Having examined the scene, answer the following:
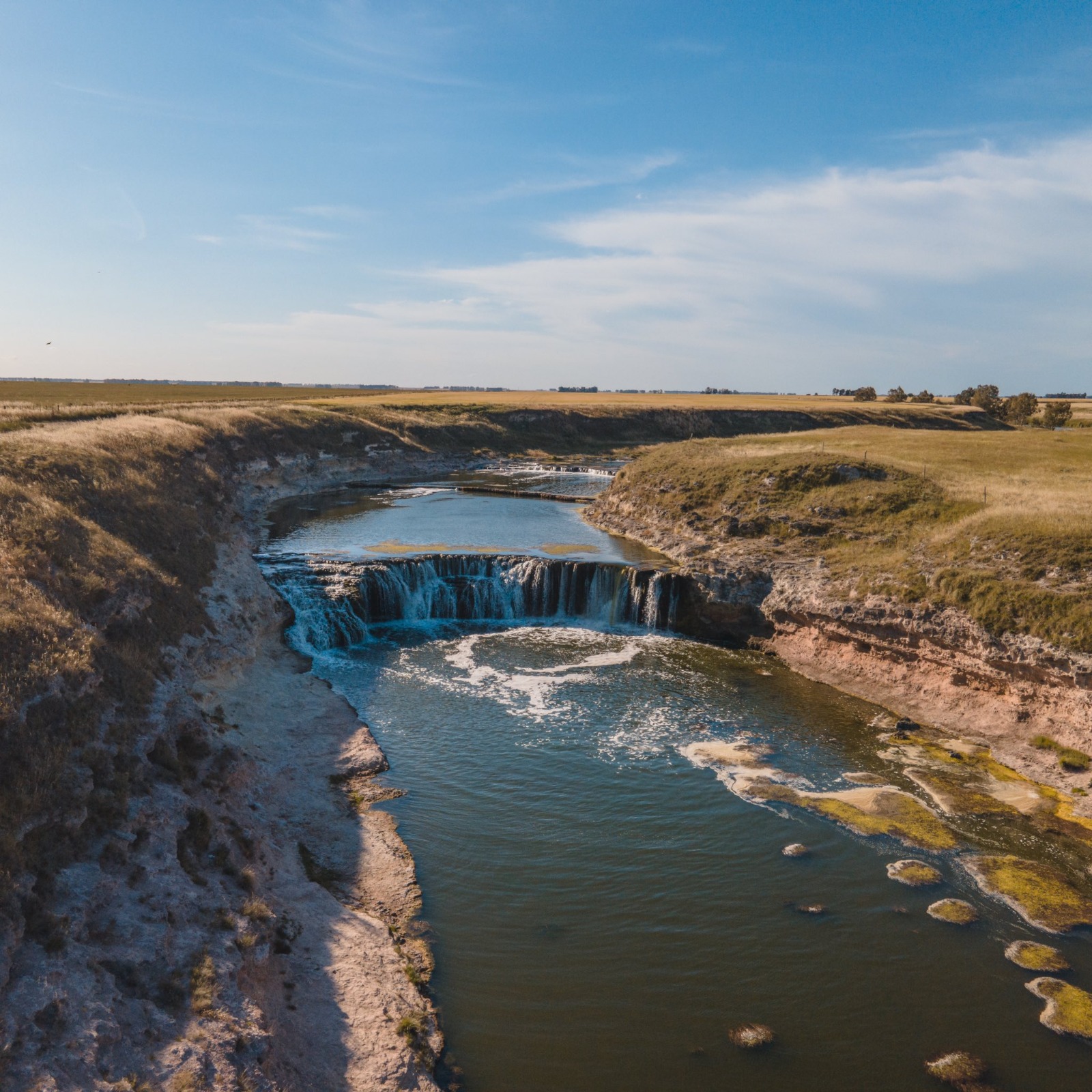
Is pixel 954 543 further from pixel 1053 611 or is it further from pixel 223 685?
pixel 223 685

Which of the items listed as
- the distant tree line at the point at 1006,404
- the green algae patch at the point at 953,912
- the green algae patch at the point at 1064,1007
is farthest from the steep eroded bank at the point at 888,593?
the distant tree line at the point at 1006,404

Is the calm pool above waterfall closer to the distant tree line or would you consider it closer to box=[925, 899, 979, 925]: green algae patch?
box=[925, 899, 979, 925]: green algae patch

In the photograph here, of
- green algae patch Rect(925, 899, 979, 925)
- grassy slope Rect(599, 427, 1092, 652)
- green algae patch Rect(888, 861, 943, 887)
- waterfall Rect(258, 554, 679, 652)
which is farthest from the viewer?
waterfall Rect(258, 554, 679, 652)

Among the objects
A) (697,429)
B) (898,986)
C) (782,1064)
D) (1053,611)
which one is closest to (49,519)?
(782,1064)

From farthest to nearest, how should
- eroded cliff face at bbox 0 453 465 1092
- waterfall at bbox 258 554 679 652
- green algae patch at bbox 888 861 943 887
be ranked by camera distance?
1. waterfall at bbox 258 554 679 652
2. green algae patch at bbox 888 861 943 887
3. eroded cliff face at bbox 0 453 465 1092

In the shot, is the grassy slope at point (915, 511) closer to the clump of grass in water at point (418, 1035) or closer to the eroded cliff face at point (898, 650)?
the eroded cliff face at point (898, 650)

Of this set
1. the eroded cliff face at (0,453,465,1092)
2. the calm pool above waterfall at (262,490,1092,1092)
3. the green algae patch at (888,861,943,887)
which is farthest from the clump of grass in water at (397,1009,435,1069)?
the green algae patch at (888,861,943,887)

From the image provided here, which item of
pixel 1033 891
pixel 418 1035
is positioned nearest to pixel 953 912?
pixel 1033 891
